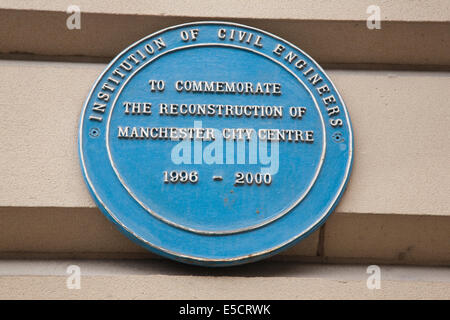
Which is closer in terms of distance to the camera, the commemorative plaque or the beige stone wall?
the commemorative plaque

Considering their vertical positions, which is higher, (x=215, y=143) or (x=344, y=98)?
(x=344, y=98)

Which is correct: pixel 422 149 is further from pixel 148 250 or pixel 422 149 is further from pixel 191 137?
pixel 148 250

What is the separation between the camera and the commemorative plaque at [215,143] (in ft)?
10.2

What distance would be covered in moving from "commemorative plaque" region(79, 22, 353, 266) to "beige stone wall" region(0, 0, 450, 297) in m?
0.14

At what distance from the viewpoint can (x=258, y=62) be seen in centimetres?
350

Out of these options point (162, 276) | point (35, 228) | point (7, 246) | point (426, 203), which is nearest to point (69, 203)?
point (35, 228)

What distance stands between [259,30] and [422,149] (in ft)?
4.06

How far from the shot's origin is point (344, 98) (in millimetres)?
3512

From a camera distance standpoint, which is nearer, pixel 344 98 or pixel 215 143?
pixel 215 143

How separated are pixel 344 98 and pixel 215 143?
0.88 metres

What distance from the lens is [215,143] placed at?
3.28 meters

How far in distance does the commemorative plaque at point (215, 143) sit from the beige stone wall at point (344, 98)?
14 cm

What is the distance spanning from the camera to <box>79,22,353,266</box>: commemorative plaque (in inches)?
122

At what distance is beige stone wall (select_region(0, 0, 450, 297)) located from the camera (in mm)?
3252
